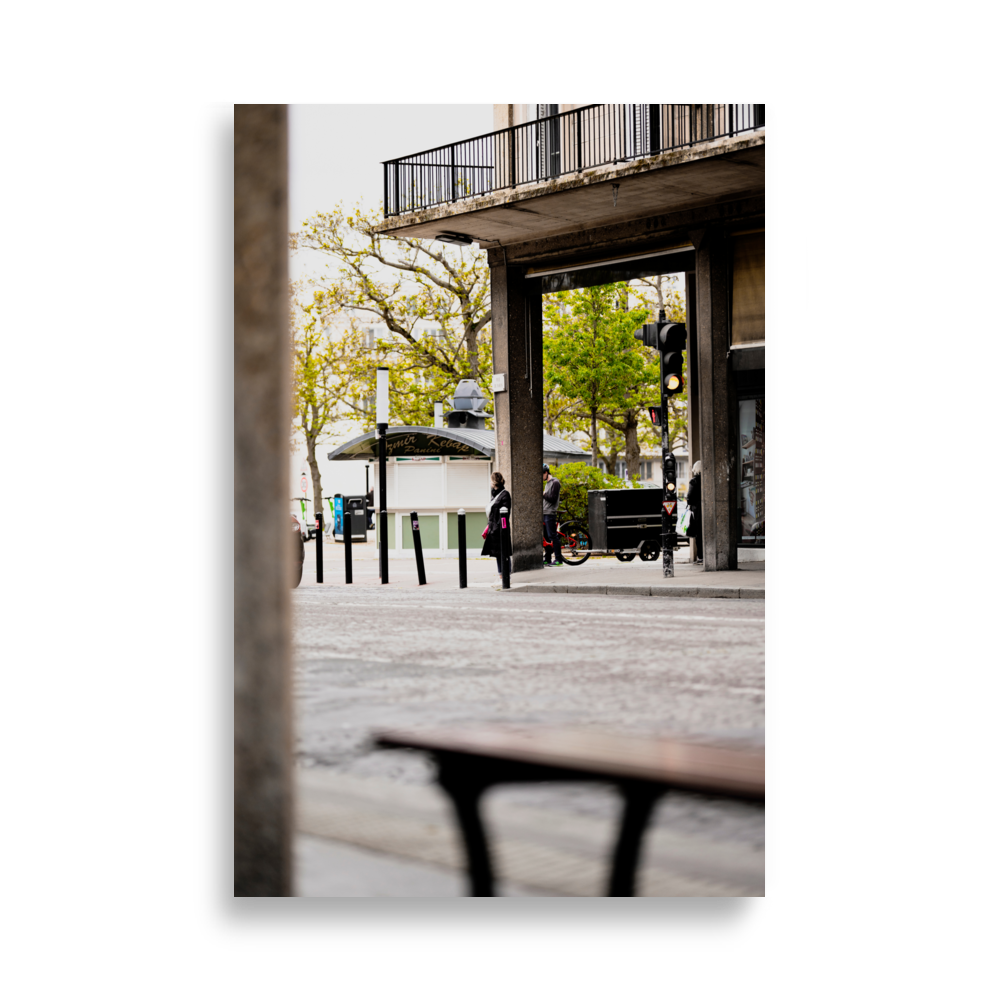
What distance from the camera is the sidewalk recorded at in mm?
13477

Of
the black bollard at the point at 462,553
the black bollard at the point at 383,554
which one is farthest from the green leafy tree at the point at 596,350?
the black bollard at the point at 462,553

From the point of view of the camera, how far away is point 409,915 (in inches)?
118

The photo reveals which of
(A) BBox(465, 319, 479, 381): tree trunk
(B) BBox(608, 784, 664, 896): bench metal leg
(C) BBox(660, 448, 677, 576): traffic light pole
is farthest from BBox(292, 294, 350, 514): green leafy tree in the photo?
(B) BBox(608, 784, 664, 896): bench metal leg

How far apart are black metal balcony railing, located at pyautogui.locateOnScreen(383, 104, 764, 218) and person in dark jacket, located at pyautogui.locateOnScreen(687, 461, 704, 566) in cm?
446

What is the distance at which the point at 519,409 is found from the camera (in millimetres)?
17453

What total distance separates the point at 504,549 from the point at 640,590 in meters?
2.21

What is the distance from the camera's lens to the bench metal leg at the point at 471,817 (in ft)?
11.6

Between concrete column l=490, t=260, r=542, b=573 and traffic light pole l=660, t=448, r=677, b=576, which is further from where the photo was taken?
concrete column l=490, t=260, r=542, b=573

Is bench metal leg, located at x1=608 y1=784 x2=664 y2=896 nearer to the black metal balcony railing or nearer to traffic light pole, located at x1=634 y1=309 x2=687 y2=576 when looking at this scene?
traffic light pole, located at x1=634 y1=309 x2=687 y2=576

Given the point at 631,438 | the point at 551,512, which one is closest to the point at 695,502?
the point at 551,512

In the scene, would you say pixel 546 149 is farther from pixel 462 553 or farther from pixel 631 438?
pixel 631 438
